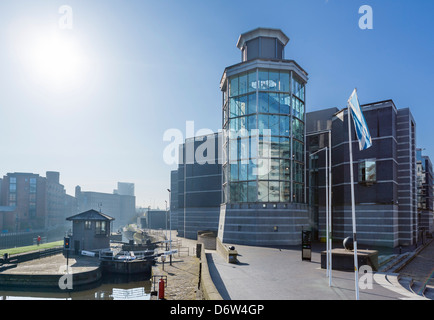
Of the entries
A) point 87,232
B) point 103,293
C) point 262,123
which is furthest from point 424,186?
point 103,293

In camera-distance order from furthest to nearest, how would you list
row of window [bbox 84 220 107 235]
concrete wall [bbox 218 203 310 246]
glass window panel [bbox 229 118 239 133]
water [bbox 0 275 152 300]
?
glass window panel [bbox 229 118 239 133] < row of window [bbox 84 220 107 235] < concrete wall [bbox 218 203 310 246] < water [bbox 0 275 152 300]

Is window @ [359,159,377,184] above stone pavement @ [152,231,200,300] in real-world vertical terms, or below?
above

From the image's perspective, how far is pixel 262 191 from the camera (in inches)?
1672

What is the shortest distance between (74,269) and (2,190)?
104185mm

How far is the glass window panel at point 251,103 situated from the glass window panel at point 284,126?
13.4 feet

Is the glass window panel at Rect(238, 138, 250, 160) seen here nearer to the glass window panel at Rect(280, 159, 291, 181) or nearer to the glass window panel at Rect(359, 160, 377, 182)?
the glass window panel at Rect(280, 159, 291, 181)

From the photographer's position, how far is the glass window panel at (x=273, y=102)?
143 feet

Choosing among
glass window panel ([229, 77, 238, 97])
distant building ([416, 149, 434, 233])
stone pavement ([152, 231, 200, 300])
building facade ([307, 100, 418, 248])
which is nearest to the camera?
stone pavement ([152, 231, 200, 300])

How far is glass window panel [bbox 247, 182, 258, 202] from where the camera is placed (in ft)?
139

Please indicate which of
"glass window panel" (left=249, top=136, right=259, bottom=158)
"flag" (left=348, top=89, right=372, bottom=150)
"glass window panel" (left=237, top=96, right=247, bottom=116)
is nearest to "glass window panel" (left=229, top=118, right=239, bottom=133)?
"glass window panel" (left=237, top=96, right=247, bottom=116)

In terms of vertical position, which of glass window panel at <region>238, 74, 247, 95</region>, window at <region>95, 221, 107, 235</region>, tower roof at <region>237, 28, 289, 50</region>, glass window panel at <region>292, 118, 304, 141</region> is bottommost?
window at <region>95, 221, 107, 235</region>

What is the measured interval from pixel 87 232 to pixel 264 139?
27.9 m

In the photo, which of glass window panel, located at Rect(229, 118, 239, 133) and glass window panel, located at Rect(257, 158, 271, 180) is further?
glass window panel, located at Rect(229, 118, 239, 133)

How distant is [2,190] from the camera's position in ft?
378
